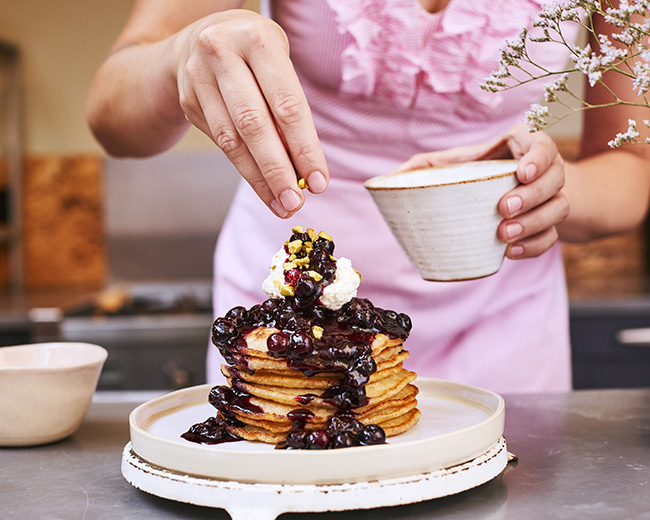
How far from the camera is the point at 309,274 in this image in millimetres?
958

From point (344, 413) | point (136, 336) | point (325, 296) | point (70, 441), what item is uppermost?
point (325, 296)

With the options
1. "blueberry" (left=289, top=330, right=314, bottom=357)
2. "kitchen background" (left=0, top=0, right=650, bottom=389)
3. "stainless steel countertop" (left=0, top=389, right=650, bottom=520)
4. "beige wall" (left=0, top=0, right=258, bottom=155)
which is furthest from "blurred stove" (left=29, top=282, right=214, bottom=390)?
"blueberry" (left=289, top=330, right=314, bottom=357)

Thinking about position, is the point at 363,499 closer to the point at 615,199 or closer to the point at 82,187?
the point at 615,199

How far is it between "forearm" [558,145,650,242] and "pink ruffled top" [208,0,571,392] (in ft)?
0.67

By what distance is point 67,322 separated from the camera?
2887 millimetres

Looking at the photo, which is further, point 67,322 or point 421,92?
point 67,322

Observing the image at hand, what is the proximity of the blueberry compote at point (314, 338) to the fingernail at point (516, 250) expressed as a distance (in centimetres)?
29

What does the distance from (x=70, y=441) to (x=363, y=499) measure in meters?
0.54

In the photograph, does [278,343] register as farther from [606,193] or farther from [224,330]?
[606,193]

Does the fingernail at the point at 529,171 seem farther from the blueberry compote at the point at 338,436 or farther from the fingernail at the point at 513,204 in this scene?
the blueberry compote at the point at 338,436

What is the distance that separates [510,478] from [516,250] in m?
0.42

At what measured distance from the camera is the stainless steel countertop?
2.71 ft

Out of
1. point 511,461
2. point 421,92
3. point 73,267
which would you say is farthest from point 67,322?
point 511,461

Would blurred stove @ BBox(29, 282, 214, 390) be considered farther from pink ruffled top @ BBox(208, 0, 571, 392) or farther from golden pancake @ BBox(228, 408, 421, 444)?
golden pancake @ BBox(228, 408, 421, 444)
